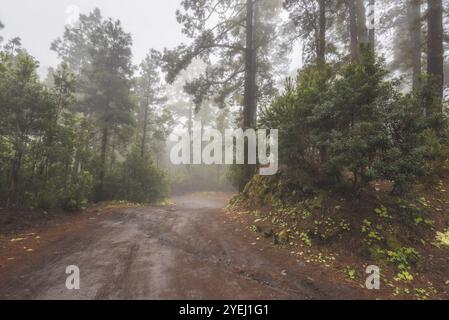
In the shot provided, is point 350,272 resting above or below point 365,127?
below

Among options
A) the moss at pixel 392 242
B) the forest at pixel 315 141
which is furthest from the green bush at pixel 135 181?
the moss at pixel 392 242

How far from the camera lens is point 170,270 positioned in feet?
17.5

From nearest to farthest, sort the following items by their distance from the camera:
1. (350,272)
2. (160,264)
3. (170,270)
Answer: (350,272) < (170,270) < (160,264)

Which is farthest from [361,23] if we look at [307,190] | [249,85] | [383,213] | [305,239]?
[305,239]

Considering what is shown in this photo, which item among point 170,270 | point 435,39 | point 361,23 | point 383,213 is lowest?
point 170,270

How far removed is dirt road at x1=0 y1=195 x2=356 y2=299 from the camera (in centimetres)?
450

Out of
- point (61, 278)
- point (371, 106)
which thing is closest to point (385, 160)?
point (371, 106)

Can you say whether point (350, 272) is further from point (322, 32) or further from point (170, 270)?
point (322, 32)

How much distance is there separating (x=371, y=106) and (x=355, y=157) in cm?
143

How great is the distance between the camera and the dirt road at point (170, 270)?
4504 mm

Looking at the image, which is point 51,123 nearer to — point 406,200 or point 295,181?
point 295,181

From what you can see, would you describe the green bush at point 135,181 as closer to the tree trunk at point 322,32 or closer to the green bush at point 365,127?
the green bush at point 365,127

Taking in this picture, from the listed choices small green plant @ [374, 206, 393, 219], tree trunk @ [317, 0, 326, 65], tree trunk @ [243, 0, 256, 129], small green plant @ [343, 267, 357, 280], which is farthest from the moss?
tree trunk @ [243, 0, 256, 129]
